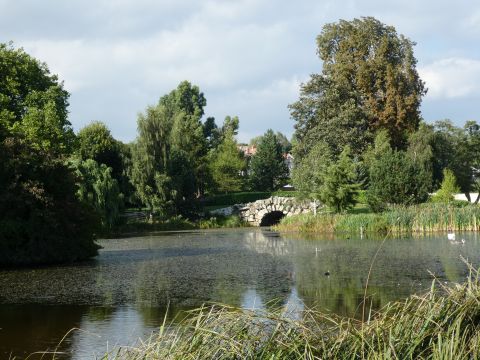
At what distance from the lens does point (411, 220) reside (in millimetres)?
35719

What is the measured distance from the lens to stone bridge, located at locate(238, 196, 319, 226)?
5406cm

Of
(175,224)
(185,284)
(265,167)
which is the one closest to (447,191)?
(175,224)

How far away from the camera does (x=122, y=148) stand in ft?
175

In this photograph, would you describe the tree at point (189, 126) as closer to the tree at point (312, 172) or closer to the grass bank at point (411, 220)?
the tree at point (312, 172)

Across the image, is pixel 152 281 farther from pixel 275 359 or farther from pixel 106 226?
pixel 106 226

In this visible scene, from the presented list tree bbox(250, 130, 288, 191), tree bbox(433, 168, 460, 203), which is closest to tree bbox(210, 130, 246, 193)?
tree bbox(250, 130, 288, 191)

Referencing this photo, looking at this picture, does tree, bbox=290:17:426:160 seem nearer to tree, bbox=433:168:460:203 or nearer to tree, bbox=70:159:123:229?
tree, bbox=433:168:460:203

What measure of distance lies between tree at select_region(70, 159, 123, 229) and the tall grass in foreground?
37.5 metres

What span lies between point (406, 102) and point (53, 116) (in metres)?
29.6

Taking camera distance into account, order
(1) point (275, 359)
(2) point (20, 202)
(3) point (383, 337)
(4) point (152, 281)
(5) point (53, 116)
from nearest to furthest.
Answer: (1) point (275, 359), (3) point (383, 337), (4) point (152, 281), (2) point (20, 202), (5) point (53, 116)

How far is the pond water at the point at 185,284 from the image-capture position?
463 inches

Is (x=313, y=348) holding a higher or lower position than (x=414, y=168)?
lower

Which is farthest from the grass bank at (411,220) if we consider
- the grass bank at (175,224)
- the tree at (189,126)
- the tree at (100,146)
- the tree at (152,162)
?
the tree at (100,146)

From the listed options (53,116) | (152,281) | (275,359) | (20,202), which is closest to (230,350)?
(275,359)
